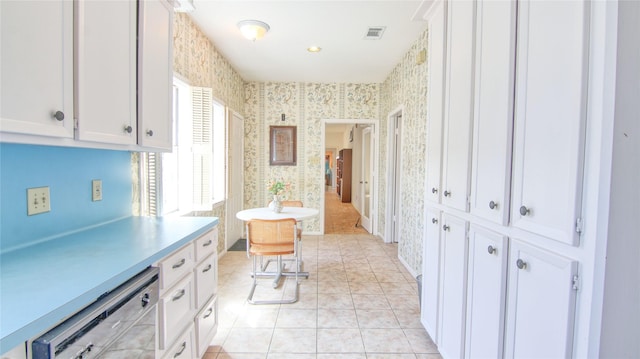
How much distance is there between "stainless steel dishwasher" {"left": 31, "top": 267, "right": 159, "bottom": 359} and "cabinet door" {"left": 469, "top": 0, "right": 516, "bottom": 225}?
1.49 m

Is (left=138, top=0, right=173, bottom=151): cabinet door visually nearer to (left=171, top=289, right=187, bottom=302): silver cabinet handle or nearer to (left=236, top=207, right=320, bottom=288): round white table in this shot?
(left=171, top=289, right=187, bottom=302): silver cabinet handle

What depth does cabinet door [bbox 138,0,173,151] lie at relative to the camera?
1494 mm

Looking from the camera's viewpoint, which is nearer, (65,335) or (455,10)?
(65,335)

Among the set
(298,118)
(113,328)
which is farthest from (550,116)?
(298,118)

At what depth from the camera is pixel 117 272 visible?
3.13 ft

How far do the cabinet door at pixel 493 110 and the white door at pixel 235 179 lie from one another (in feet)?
10.7

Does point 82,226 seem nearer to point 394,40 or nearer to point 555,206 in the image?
point 555,206

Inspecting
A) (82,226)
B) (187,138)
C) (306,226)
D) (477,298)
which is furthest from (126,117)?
(306,226)

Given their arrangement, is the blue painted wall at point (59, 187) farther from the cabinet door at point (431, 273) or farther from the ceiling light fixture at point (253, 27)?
the cabinet door at point (431, 273)

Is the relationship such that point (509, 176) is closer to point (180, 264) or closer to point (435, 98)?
point (435, 98)

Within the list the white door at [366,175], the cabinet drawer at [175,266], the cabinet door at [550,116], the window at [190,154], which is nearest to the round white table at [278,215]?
the window at [190,154]

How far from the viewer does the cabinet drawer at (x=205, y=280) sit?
160cm

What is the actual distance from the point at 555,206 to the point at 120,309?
1.49 meters

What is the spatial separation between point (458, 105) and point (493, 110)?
0.34 meters
